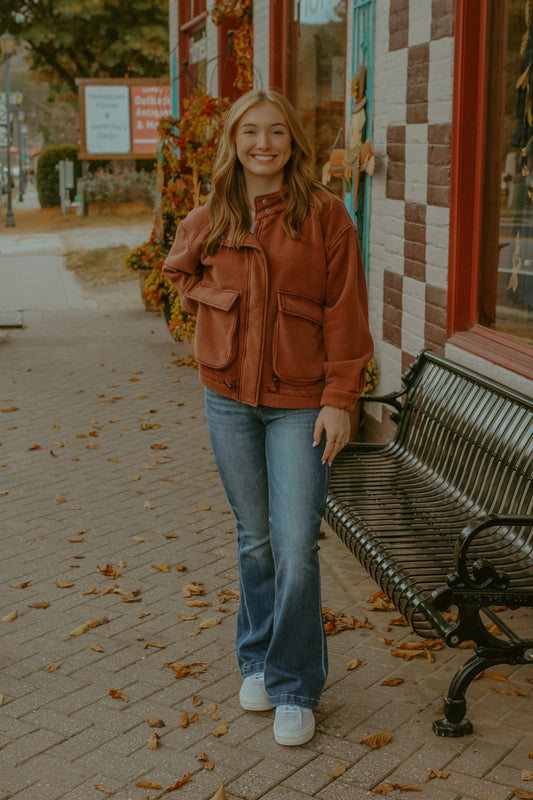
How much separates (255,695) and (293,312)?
54.7 inches

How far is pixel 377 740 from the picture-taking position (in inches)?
138

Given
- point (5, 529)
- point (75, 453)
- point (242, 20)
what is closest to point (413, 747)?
point (5, 529)

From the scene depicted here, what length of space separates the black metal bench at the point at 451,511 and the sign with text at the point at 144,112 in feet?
58.9

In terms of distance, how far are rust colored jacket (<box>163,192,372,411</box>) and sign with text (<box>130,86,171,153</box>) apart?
19280 millimetres

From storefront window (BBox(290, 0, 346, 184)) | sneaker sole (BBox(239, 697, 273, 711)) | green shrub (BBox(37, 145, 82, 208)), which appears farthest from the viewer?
green shrub (BBox(37, 145, 82, 208))

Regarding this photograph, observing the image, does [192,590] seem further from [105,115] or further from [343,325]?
[105,115]

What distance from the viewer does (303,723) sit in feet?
11.5

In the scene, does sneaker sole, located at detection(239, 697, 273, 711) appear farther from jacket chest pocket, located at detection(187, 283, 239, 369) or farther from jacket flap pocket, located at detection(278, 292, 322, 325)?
jacket flap pocket, located at detection(278, 292, 322, 325)

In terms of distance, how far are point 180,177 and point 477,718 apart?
24.1 ft

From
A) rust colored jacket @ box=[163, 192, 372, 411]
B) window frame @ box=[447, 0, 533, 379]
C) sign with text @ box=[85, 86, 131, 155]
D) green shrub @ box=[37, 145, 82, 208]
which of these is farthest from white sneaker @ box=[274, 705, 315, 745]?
green shrub @ box=[37, 145, 82, 208]

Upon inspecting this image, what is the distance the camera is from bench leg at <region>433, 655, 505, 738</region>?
354cm

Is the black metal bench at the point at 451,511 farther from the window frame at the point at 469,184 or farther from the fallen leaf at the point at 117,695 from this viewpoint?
the fallen leaf at the point at 117,695

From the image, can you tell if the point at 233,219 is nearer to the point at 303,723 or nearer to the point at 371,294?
the point at 303,723

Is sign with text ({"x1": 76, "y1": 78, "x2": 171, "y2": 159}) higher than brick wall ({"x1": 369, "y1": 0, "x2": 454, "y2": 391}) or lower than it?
higher
